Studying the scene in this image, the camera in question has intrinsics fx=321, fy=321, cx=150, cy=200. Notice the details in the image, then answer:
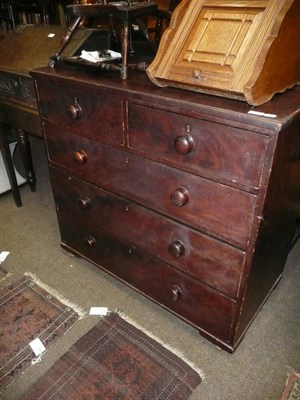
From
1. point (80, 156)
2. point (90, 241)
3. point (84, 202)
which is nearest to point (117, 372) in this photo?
point (90, 241)

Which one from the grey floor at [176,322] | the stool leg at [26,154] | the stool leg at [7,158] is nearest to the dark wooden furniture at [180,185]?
the grey floor at [176,322]

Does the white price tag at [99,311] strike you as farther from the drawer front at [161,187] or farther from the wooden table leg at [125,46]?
the wooden table leg at [125,46]

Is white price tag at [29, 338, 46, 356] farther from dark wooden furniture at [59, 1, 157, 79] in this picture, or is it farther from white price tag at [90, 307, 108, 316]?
dark wooden furniture at [59, 1, 157, 79]

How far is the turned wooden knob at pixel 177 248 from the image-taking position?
4.31 ft

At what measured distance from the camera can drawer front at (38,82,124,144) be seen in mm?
1253

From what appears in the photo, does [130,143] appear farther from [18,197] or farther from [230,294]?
[18,197]

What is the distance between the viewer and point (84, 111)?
135cm

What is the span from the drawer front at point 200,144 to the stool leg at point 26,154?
1472mm

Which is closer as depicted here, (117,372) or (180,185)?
(180,185)

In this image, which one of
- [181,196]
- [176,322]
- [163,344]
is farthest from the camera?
[176,322]

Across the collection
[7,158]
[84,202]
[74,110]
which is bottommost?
[7,158]

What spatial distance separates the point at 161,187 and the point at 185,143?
0.84ft

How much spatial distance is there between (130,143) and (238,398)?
44.5 inches

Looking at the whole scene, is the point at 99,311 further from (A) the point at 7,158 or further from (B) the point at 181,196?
(A) the point at 7,158
